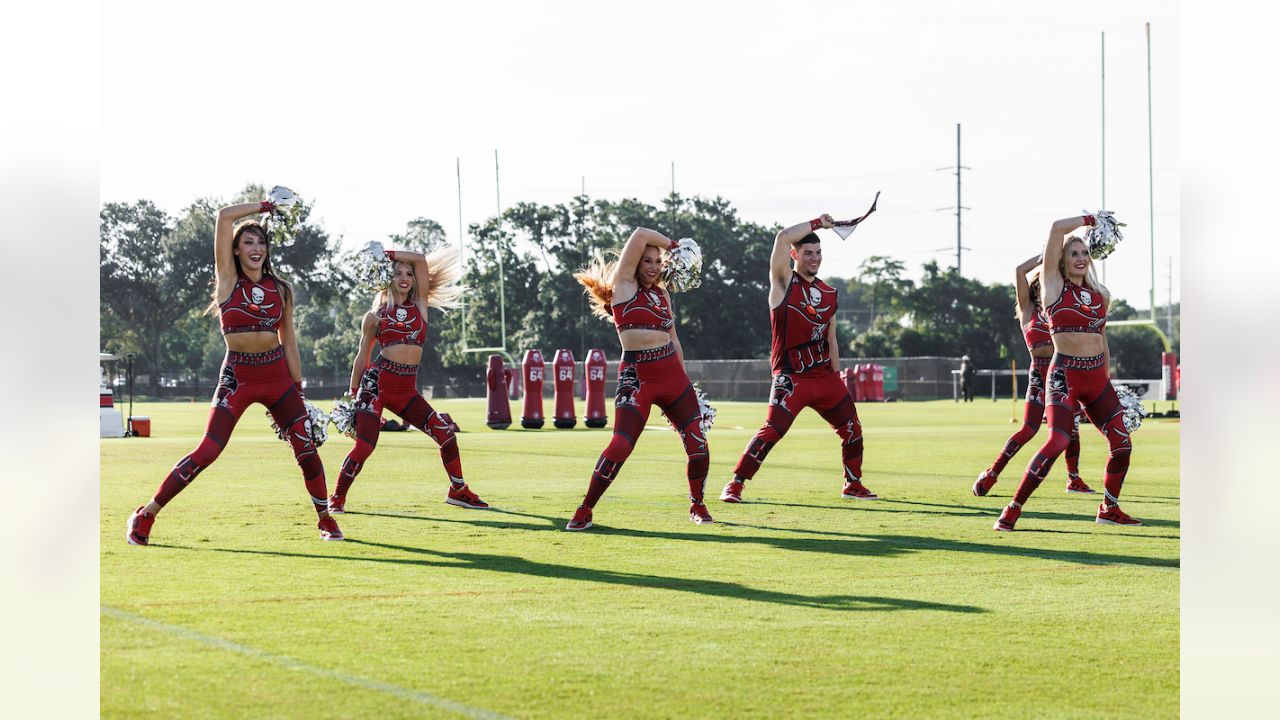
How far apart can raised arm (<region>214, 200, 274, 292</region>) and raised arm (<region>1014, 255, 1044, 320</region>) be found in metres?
6.19

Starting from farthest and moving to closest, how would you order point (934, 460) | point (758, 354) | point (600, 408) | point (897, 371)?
point (758, 354)
point (897, 371)
point (600, 408)
point (934, 460)

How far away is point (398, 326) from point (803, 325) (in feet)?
11.1

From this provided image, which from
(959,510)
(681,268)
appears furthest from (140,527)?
(959,510)

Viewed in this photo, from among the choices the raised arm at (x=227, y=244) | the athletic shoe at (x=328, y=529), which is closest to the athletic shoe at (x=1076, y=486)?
the athletic shoe at (x=328, y=529)

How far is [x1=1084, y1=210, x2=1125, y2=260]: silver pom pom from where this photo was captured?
1036 centimetres

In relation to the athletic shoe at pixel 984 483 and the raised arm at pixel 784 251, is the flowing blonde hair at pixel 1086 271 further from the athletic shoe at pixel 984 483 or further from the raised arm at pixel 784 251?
the athletic shoe at pixel 984 483

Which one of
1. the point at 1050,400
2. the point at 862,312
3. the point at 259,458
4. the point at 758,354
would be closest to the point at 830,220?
the point at 1050,400

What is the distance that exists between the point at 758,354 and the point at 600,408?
44501mm

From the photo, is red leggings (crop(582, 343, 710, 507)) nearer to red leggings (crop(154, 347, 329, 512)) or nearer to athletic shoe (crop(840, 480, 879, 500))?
red leggings (crop(154, 347, 329, 512))

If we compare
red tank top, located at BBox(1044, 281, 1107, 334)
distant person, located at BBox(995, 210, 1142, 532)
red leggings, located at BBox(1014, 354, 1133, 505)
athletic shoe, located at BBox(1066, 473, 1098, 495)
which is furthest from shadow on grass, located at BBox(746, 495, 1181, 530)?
red tank top, located at BBox(1044, 281, 1107, 334)

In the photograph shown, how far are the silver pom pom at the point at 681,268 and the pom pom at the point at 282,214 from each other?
8.92 ft

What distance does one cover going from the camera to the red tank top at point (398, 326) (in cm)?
1157

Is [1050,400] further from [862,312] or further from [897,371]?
[862,312]
